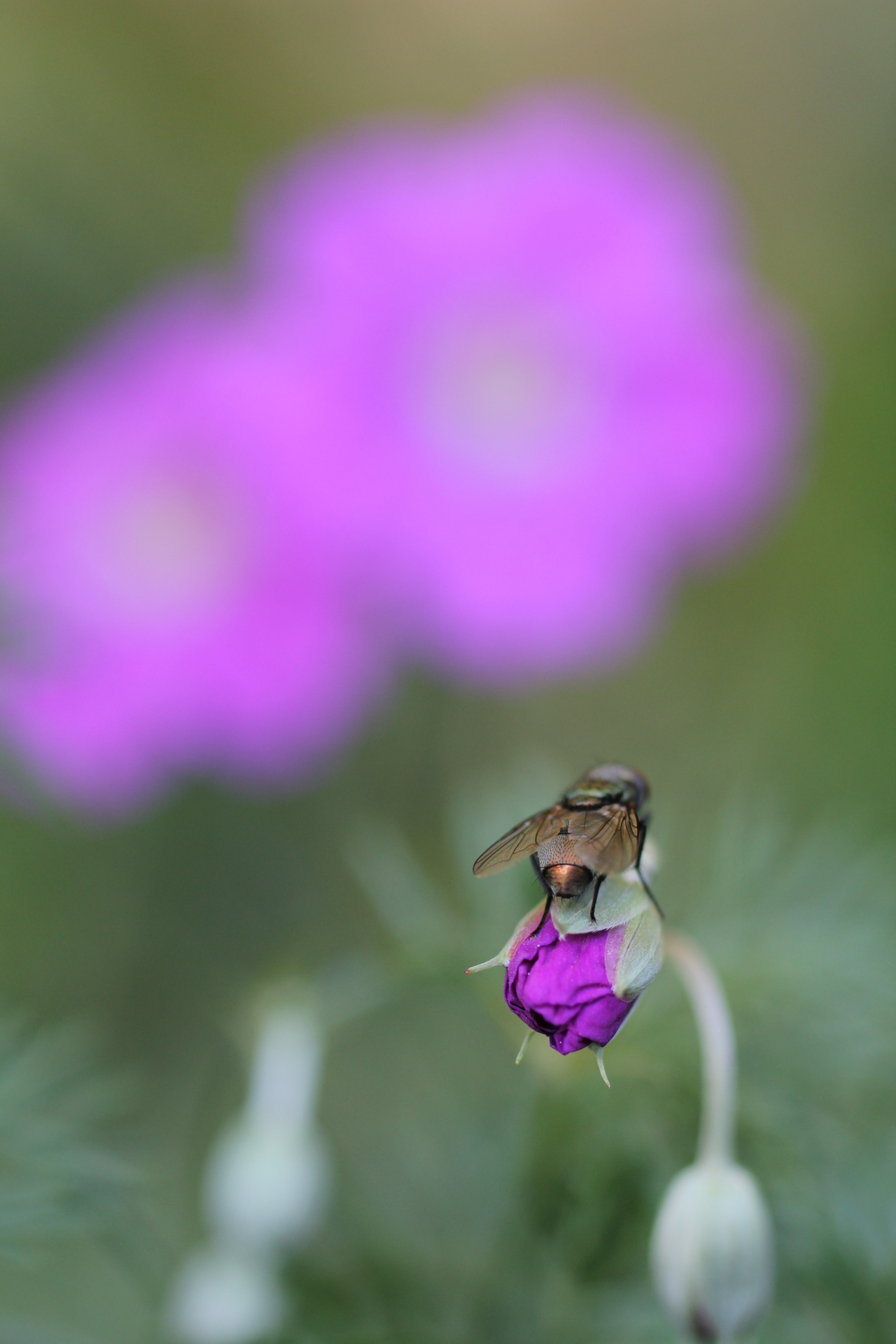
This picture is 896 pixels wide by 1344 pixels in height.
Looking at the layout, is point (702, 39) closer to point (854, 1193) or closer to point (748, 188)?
point (748, 188)

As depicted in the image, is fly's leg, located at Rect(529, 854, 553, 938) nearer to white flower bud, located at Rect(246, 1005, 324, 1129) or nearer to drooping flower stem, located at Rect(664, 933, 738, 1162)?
drooping flower stem, located at Rect(664, 933, 738, 1162)

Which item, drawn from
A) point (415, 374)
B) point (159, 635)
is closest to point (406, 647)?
point (159, 635)

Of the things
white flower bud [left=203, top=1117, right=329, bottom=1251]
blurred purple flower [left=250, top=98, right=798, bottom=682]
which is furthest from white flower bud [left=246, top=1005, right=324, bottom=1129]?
blurred purple flower [left=250, top=98, right=798, bottom=682]

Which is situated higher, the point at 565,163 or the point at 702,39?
the point at 702,39

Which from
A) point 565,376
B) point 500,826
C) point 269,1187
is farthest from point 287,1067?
point 565,376

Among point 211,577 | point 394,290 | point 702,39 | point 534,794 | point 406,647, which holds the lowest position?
point 534,794

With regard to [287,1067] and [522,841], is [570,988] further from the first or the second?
[287,1067]
